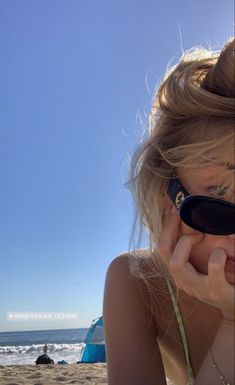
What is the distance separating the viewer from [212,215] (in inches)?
59.7

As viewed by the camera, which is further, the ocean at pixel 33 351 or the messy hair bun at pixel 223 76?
the ocean at pixel 33 351

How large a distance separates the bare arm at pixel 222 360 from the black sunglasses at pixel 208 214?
1.11 feet

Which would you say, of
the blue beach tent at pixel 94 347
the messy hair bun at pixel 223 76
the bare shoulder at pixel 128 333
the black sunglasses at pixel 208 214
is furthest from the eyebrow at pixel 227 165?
the blue beach tent at pixel 94 347

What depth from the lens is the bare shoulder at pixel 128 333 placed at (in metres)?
1.75

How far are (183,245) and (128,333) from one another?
48cm

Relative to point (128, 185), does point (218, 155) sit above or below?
above

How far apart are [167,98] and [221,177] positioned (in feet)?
1.30

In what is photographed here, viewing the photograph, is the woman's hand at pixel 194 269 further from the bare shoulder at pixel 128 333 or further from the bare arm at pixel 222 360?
the bare shoulder at pixel 128 333

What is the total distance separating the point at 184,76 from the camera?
1642 millimetres

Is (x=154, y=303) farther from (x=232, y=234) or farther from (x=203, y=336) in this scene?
(x=232, y=234)

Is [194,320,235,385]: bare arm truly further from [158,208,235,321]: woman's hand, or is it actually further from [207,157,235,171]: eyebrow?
[207,157,235,171]: eyebrow

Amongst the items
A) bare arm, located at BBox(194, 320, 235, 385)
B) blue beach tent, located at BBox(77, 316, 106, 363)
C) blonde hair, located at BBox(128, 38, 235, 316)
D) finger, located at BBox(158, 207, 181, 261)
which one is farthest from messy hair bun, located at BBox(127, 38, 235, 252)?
blue beach tent, located at BBox(77, 316, 106, 363)

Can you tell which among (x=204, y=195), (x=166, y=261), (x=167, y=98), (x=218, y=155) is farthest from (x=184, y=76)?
(x=166, y=261)

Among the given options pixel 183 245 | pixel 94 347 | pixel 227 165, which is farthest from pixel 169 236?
pixel 94 347
